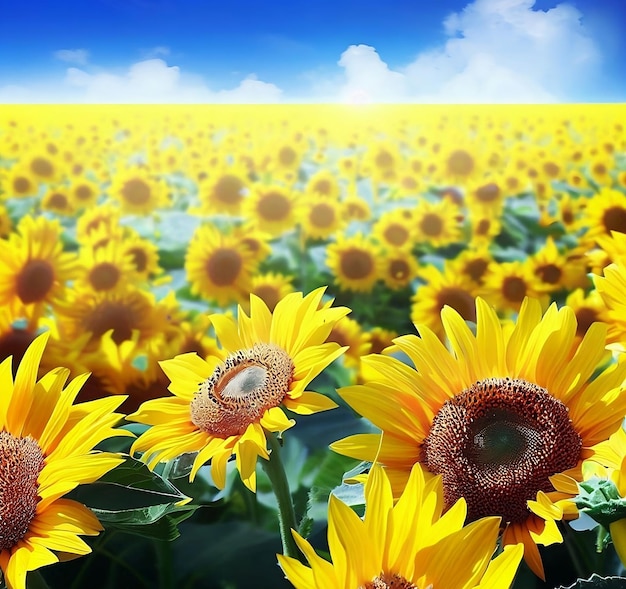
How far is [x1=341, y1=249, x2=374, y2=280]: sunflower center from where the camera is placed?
2.91 feet

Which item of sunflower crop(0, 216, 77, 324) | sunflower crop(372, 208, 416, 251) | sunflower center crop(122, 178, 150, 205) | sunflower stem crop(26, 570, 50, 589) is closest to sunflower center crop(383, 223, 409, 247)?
sunflower crop(372, 208, 416, 251)

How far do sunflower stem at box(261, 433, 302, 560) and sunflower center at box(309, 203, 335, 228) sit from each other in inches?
28.3

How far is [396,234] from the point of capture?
0.94 metres

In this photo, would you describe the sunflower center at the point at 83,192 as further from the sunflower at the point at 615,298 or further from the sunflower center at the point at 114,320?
the sunflower at the point at 615,298

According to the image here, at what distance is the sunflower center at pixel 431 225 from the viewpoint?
97 cm

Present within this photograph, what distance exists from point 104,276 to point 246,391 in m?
0.45

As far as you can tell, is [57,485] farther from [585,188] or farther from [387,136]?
[585,188]

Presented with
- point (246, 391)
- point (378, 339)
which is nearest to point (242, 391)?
point (246, 391)

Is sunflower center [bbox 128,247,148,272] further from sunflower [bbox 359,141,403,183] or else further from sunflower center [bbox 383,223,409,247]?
sunflower [bbox 359,141,403,183]

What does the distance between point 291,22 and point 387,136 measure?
1.52 feet

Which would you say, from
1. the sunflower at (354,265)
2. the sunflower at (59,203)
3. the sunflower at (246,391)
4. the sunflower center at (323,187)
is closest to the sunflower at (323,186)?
the sunflower center at (323,187)

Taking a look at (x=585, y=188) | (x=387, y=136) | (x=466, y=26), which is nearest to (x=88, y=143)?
(x=387, y=136)

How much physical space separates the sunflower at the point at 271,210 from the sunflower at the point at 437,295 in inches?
8.1

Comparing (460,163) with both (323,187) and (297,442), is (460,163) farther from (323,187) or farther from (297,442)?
(297,442)
